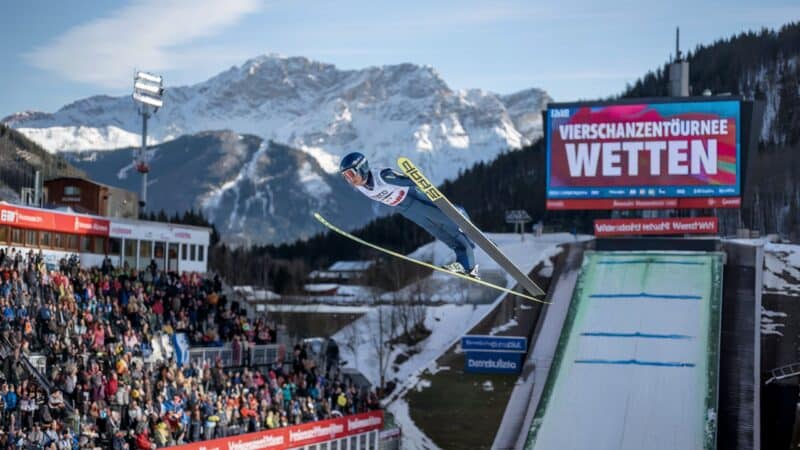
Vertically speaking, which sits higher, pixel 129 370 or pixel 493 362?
pixel 129 370

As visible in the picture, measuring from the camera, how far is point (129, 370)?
26.0 meters

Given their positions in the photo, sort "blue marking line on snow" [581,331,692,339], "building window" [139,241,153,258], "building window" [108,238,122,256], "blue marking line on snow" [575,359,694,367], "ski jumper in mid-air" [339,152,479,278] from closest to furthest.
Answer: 1. "ski jumper in mid-air" [339,152,479,278]
2. "building window" [108,238,122,256]
3. "building window" [139,241,153,258]
4. "blue marking line on snow" [575,359,694,367]
5. "blue marking line on snow" [581,331,692,339]

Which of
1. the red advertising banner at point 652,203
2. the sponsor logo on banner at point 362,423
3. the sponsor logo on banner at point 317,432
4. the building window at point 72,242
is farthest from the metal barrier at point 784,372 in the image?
the building window at point 72,242

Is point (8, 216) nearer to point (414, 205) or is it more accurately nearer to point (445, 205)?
point (414, 205)

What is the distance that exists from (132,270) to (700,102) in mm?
20197

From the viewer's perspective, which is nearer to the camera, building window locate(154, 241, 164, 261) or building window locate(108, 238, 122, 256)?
building window locate(108, 238, 122, 256)

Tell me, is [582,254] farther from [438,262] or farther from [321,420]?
[438,262]

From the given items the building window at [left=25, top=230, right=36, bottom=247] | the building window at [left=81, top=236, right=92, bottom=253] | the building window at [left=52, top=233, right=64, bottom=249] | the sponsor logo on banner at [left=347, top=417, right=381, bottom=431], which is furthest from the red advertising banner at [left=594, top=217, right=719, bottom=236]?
the building window at [left=25, top=230, right=36, bottom=247]

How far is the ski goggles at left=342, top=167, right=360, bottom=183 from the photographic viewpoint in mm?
16266

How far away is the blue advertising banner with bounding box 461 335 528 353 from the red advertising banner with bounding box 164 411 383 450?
7.51 meters

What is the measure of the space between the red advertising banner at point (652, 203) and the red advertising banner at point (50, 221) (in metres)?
16.6

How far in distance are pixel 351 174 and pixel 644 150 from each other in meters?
26.8

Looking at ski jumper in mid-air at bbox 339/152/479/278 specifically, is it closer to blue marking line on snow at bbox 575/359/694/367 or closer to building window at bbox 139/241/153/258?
building window at bbox 139/241/153/258

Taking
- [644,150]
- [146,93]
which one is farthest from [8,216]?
[644,150]
